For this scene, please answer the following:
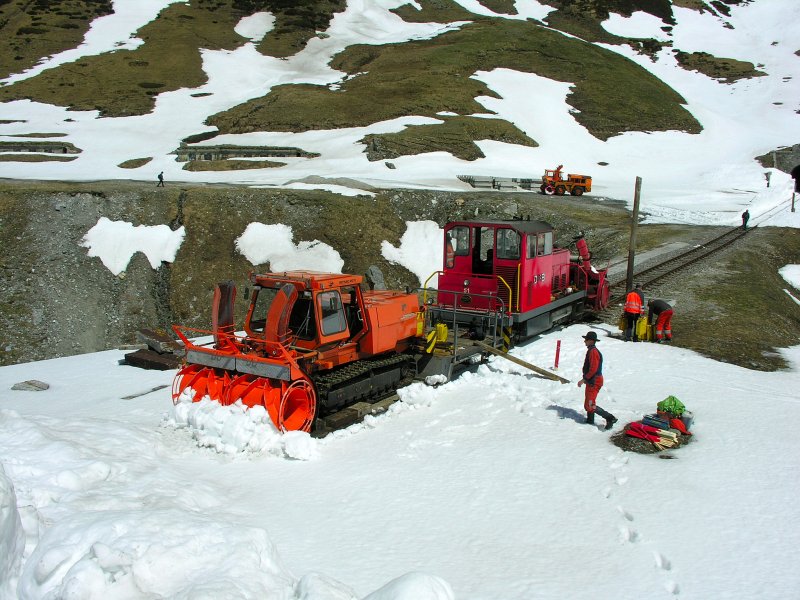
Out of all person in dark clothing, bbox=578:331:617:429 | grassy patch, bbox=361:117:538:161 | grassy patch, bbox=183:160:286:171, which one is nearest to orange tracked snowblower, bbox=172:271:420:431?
person in dark clothing, bbox=578:331:617:429

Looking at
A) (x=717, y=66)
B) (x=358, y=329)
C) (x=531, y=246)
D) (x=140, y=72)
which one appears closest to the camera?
(x=358, y=329)

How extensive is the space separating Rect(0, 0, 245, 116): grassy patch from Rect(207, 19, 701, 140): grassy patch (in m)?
11.7

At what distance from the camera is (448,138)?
4972 cm

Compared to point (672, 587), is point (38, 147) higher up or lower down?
higher up

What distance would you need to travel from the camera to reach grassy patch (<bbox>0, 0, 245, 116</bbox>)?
60.4 meters

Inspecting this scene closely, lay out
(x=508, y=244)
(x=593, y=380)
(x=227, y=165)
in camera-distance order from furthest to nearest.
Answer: (x=227, y=165) < (x=508, y=244) < (x=593, y=380)

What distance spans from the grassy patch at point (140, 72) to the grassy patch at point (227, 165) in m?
19.4

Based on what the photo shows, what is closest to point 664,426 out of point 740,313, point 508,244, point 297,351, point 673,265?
point 297,351

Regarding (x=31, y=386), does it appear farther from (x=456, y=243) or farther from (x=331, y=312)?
(x=456, y=243)

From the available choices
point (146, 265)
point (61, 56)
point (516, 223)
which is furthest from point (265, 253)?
point (61, 56)

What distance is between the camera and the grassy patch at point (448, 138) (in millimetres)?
47125

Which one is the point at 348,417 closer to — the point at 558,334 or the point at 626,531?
the point at 626,531

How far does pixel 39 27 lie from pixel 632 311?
85.3 metres

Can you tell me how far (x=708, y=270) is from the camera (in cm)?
2275
